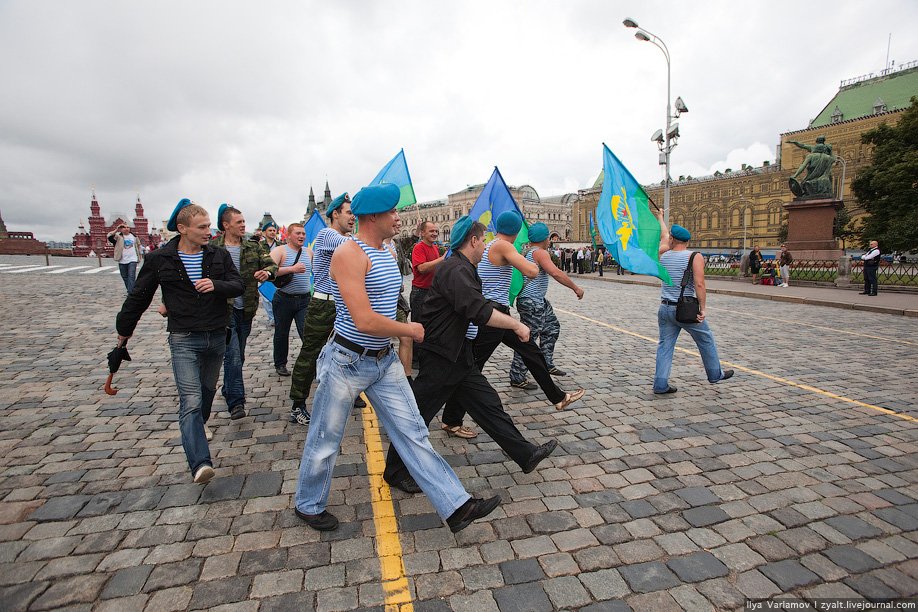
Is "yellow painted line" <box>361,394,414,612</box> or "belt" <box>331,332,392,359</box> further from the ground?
"belt" <box>331,332,392,359</box>

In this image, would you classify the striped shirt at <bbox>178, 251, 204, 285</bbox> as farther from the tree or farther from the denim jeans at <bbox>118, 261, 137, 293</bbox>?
the tree

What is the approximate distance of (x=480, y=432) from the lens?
180 inches

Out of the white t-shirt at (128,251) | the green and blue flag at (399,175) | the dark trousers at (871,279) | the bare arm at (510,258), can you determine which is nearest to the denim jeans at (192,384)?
the bare arm at (510,258)

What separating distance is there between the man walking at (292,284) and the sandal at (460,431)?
219cm

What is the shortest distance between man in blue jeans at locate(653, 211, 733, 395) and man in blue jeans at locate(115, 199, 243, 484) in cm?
449

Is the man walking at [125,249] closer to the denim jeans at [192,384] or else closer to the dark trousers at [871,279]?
the denim jeans at [192,384]

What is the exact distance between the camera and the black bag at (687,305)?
5242mm

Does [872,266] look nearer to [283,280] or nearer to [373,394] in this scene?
[283,280]

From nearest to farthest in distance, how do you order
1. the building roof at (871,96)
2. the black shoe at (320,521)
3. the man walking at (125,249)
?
the black shoe at (320,521) → the man walking at (125,249) → the building roof at (871,96)

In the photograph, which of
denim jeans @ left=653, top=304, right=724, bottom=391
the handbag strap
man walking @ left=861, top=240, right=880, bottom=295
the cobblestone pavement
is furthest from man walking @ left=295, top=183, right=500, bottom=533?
man walking @ left=861, top=240, right=880, bottom=295

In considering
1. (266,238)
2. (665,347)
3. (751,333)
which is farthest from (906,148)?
(266,238)

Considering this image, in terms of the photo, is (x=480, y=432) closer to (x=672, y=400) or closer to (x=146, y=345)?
(x=672, y=400)

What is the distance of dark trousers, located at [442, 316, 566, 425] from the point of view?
169 inches

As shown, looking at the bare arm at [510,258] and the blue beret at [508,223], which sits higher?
the blue beret at [508,223]
